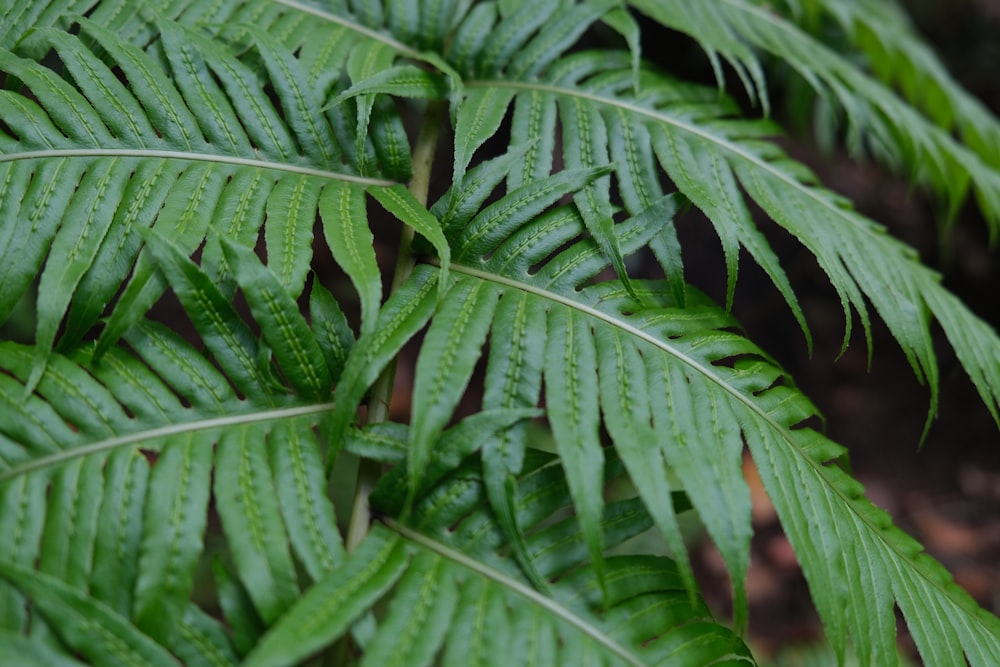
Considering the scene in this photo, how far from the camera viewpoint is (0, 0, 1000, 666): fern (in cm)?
75

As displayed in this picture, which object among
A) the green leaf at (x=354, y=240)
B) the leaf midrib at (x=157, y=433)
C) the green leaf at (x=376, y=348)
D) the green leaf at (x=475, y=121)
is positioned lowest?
the leaf midrib at (x=157, y=433)

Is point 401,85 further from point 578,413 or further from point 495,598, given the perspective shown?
point 495,598

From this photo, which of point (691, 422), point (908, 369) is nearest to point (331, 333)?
point (691, 422)

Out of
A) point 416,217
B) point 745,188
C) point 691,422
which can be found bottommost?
point 691,422

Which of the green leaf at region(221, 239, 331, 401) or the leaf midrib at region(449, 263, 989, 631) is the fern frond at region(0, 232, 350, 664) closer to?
the green leaf at region(221, 239, 331, 401)

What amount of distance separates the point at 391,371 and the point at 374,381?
0.09 meters

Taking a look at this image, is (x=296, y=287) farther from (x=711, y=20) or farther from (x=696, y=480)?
(x=711, y=20)

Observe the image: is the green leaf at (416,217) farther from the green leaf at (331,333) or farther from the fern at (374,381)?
the green leaf at (331,333)

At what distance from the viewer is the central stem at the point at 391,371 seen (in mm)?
887

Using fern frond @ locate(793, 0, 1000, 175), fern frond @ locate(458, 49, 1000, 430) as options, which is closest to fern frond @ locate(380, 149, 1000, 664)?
fern frond @ locate(458, 49, 1000, 430)

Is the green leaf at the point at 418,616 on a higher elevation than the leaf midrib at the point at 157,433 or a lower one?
lower

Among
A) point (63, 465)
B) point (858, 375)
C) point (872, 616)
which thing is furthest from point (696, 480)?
point (858, 375)

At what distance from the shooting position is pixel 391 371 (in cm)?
100

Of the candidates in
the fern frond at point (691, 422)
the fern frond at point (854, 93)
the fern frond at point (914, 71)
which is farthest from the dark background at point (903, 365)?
the fern frond at point (691, 422)
